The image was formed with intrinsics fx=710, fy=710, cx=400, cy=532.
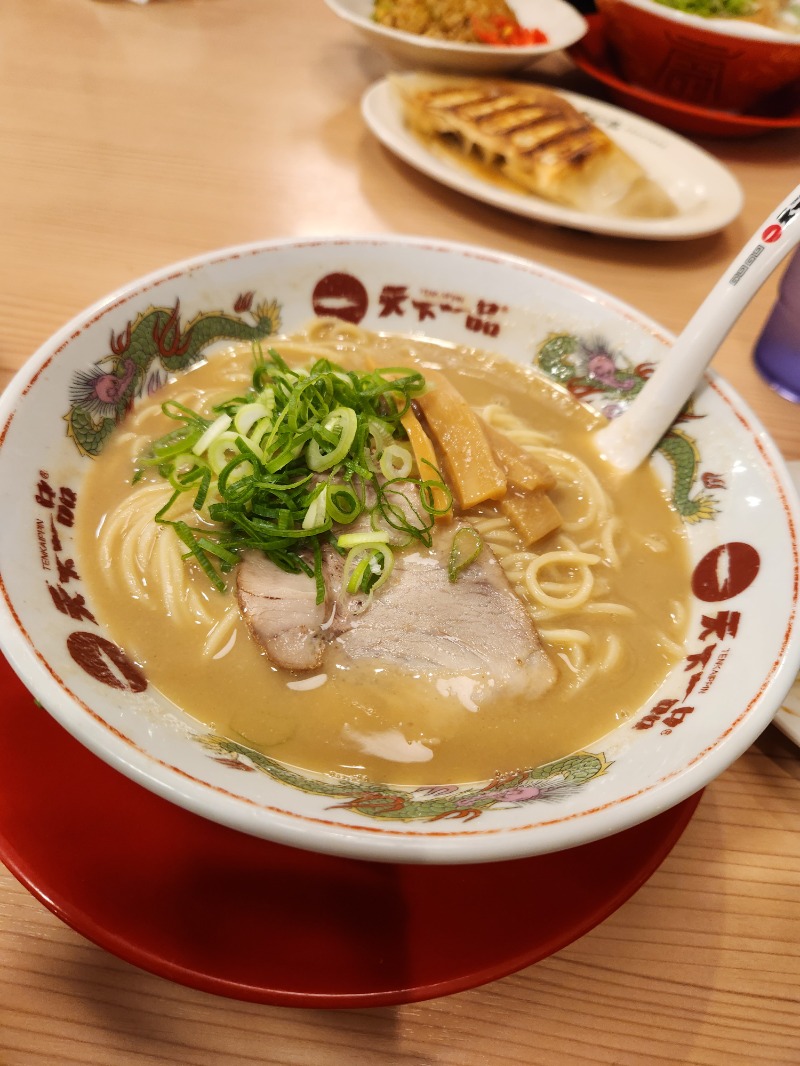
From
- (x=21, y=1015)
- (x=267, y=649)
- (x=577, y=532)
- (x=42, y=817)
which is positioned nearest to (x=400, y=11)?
(x=577, y=532)

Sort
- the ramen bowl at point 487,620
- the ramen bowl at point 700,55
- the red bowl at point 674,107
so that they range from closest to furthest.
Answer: the ramen bowl at point 487,620 < the ramen bowl at point 700,55 < the red bowl at point 674,107

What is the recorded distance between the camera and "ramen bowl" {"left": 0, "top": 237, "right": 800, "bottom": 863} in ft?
3.33

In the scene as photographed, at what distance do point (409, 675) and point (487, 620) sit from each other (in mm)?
213

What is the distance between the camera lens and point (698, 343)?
68.6 inches

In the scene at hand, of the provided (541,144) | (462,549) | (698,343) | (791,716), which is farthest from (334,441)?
(541,144)

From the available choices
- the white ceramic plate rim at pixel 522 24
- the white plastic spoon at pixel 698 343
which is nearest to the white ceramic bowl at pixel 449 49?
the white ceramic plate rim at pixel 522 24

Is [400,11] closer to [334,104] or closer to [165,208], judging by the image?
[334,104]

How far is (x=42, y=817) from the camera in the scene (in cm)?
118

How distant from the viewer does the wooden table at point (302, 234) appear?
1.11 metres

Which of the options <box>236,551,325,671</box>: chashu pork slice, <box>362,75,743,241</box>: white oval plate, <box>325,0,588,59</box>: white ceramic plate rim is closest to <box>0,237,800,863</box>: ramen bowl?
<box>236,551,325,671</box>: chashu pork slice

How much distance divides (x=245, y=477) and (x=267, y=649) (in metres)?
0.38

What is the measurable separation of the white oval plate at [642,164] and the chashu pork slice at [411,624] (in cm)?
169

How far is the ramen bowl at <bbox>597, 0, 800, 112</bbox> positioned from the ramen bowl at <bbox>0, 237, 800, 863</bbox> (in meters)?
1.92

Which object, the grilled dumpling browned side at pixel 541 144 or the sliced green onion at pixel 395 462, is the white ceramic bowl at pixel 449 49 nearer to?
the grilled dumpling browned side at pixel 541 144
